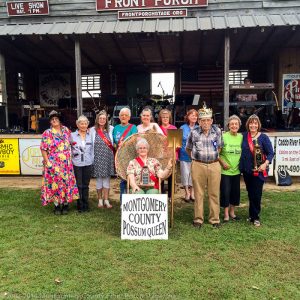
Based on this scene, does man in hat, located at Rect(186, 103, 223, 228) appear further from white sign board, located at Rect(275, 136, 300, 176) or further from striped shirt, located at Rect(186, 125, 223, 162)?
white sign board, located at Rect(275, 136, 300, 176)

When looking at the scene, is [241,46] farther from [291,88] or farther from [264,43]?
[291,88]

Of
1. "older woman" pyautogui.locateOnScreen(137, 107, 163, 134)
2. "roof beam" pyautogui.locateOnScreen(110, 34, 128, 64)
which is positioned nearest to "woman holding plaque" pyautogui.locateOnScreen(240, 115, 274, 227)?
"older woman" pyautogui.locateOnScreen(137, 107, 163, 134)

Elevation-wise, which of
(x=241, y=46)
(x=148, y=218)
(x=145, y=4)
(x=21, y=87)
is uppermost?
(x=145, y=4)

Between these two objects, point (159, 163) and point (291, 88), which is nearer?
point (159, 163)

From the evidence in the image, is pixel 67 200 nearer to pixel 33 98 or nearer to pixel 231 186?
pixel 231 186

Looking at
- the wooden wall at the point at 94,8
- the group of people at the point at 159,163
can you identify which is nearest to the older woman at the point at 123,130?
the group of people at the point at 159,163

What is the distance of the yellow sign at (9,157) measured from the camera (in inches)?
332

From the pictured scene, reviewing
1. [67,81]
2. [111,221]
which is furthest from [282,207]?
[67,81]

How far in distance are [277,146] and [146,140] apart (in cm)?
405

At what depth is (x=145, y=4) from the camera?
918cm

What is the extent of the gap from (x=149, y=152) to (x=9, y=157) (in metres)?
4.89

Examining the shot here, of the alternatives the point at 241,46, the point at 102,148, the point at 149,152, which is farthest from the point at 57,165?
the point at 241,46

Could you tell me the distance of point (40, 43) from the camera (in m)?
9.84

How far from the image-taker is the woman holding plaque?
470cm
